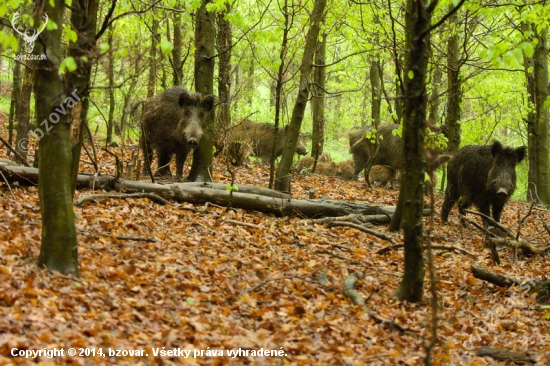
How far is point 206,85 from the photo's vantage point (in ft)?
37.0

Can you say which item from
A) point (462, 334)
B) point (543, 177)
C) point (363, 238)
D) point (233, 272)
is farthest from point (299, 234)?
point (543, 177)

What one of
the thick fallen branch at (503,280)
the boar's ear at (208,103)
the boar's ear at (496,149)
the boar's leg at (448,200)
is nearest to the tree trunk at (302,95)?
the boar's ear at (208,103)

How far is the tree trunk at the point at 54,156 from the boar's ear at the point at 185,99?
6269 millimetres

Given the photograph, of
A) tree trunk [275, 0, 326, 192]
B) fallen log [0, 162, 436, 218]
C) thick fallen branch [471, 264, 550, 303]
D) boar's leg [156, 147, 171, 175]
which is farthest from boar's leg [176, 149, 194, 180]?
thick fallen branch [471, 264, 550, 303]

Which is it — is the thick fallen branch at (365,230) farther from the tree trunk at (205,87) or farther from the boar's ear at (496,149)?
the boar's ear at (496,149)

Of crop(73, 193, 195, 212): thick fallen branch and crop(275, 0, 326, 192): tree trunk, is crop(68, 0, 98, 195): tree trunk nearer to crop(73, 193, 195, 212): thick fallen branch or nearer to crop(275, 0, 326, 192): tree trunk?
crop(73, 193, 195, 212): thick fallen branch

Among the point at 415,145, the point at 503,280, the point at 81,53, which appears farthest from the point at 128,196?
the point at 503,280

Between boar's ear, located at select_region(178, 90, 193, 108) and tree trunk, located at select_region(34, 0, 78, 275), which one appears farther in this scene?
boar's ear, located at select_region(178, 90, 193, 108)

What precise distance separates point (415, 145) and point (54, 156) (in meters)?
3.64

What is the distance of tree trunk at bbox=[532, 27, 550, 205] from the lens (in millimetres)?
14996

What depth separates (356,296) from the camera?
19.7ft

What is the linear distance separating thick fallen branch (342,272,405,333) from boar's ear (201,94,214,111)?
5.56m

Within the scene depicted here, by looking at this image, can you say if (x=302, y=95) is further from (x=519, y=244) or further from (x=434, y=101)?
(x=434, y=101)

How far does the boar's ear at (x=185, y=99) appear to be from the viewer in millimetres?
11188
